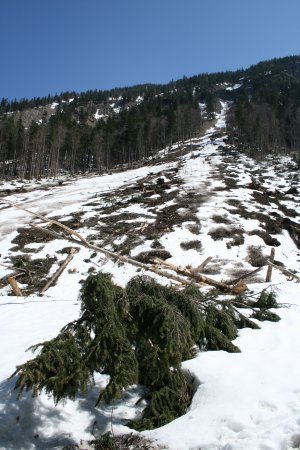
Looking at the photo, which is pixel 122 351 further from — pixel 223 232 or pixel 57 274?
pixel 223 232

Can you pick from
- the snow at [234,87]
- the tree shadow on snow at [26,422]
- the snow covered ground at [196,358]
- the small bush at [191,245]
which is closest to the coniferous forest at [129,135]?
the snow at [234,87]

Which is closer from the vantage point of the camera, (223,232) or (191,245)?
(191,245)

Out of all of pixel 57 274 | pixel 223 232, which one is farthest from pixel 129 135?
pixel 57 274

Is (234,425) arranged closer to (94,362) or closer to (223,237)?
(94,362)

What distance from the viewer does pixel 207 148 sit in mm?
74625

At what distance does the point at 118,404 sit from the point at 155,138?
3673 inches

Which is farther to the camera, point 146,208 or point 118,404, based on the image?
point 146,208

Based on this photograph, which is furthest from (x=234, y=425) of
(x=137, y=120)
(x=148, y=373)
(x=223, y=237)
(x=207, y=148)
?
(x=137, y=120)

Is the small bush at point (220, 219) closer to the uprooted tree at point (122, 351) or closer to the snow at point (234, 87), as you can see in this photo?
the uprooted tree at point (122, 351)

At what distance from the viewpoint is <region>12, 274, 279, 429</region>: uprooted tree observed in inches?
153

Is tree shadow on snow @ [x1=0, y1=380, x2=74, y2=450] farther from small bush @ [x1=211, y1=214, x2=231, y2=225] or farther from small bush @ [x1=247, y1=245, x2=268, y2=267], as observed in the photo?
small bush @ [x1=211, y1=214, x2=231, y2=225]

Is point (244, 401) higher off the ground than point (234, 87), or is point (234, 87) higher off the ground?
point (234, 87)

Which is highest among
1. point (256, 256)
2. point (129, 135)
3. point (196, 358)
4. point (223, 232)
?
point (129, 135)

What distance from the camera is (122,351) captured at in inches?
163
